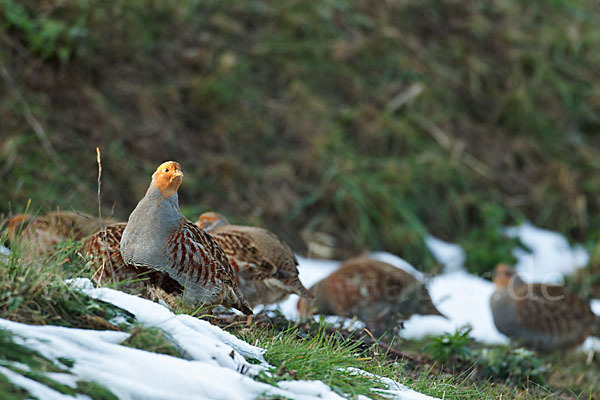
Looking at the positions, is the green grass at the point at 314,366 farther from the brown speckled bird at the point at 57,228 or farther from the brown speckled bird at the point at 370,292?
the brown speckled bird at the point at 370,292

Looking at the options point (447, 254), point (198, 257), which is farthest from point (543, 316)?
point (198, 257)

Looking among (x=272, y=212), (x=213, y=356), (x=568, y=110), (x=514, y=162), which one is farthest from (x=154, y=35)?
(x=213, y=356)

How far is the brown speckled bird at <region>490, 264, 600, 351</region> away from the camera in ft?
20.3

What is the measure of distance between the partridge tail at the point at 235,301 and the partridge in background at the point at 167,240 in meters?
0.21

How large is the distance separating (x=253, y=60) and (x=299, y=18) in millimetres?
850

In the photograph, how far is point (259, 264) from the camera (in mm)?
4473

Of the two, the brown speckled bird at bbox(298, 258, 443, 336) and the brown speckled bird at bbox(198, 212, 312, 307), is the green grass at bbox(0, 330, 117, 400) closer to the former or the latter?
the brown speckled bird at bbox(198, 212, 312, 307)

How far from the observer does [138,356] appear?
2.31m

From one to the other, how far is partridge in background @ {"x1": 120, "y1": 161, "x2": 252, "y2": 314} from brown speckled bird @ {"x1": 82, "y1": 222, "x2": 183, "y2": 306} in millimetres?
61

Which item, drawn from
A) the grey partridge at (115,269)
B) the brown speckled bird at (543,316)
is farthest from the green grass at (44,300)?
the brown speckled bird at (543,316)

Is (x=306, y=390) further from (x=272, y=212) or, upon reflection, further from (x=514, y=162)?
(x=514, y=162)

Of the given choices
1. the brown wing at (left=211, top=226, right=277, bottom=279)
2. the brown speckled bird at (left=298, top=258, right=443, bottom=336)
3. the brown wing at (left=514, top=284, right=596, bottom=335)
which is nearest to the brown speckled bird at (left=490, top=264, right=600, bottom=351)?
the brown wing at (left=514, top=284, right=596, bottom=335)

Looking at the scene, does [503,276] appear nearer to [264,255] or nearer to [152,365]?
[264,255]

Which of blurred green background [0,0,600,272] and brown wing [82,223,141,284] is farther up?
blurred green background [0,0,600,272]
